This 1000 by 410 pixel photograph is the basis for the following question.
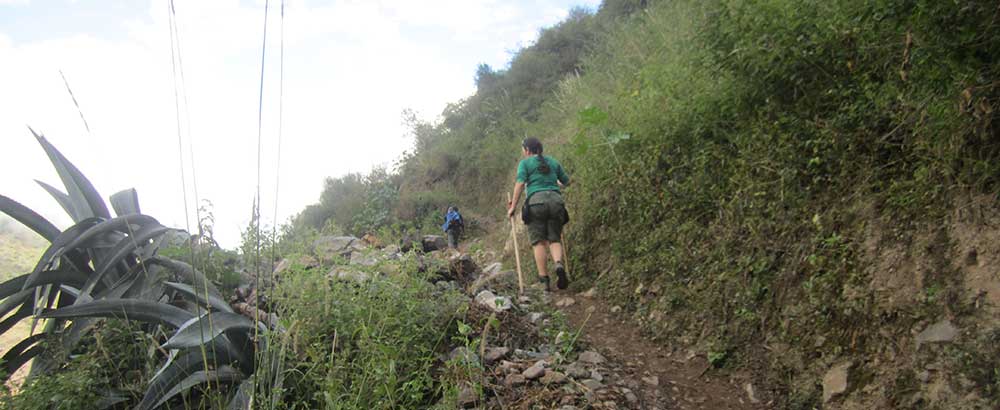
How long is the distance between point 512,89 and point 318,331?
13487mm

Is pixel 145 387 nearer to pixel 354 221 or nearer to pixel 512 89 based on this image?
pixel 354 221

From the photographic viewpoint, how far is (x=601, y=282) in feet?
17.3

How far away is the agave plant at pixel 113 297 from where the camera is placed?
222 centimetres

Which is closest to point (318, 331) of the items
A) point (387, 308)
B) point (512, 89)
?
point (387, 308)

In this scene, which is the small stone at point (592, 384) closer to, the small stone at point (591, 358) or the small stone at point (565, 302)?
the small stone at point (591, 358)

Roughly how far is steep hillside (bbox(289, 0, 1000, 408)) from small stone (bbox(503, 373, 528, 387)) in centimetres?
145

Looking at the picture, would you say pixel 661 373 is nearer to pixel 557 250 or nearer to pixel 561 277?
pixel 561 277

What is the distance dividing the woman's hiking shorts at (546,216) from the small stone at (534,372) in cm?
293

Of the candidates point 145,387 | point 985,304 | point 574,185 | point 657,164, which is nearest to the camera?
point 985,304

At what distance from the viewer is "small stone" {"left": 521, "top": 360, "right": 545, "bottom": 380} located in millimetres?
2748

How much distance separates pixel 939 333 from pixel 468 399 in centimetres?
213

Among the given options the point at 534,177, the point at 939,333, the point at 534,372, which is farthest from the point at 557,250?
the point at 939,333

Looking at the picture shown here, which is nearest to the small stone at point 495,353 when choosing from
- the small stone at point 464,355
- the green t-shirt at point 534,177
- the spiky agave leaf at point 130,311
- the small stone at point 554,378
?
the small stone at point 464,355

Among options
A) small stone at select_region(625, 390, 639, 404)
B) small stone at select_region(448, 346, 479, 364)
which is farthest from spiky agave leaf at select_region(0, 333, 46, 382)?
small stone at select_region(625, 390, 639, 404)
